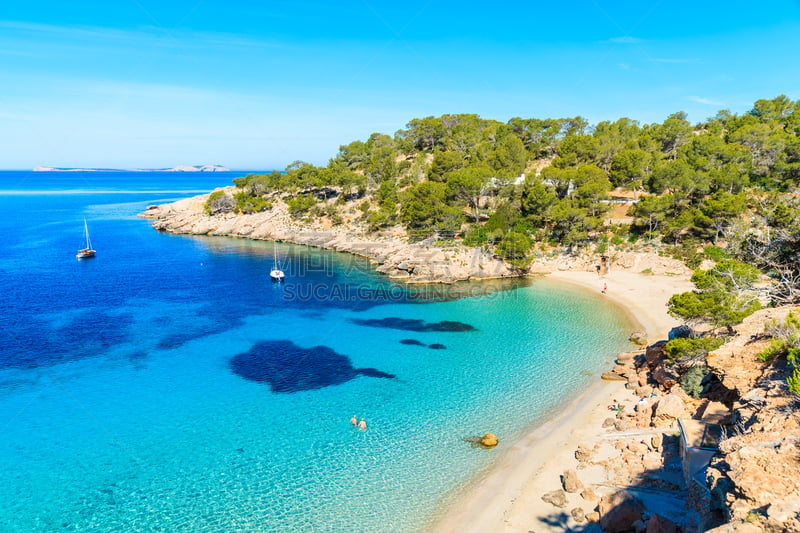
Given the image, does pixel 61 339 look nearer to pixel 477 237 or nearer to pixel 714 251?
pixel 477 237

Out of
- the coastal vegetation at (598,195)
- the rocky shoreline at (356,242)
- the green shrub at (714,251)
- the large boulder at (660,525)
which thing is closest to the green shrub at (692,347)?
the coastal vegetation at (598,195)

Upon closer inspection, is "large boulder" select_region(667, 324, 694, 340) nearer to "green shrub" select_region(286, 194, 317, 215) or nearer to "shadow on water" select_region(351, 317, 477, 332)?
"shadow on water" select_region(351, 317, 477, 332)

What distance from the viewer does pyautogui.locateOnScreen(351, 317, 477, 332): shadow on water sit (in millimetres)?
44250

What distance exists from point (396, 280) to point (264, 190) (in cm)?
6468

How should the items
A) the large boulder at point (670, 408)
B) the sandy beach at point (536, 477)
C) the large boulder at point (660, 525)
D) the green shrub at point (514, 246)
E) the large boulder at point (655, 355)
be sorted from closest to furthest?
the large boulder at point (660, 525) → the sandy beach at point (536, 477) → the large boulder at point (670, 408) → the large boulder at point (655, 355) → the green shrub at point (514, 246)

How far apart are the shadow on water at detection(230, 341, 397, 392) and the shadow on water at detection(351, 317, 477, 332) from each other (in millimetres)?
7925

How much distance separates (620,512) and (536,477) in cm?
487

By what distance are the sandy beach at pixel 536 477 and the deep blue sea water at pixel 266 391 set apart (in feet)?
3.03

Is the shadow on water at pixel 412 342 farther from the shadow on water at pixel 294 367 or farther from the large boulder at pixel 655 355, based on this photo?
the large boulder at pixel 655 355

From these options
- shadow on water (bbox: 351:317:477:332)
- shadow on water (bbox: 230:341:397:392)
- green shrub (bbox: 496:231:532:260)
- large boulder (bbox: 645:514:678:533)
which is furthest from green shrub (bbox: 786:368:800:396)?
green shrub (bbox: 496:231:532:260)

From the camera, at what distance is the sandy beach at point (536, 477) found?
19.2 metres

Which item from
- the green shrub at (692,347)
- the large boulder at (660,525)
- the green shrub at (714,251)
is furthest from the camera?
the green shrub at (714,251)

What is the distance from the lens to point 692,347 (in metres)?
26.9

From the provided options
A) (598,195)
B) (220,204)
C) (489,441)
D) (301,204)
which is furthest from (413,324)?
(220,204)
